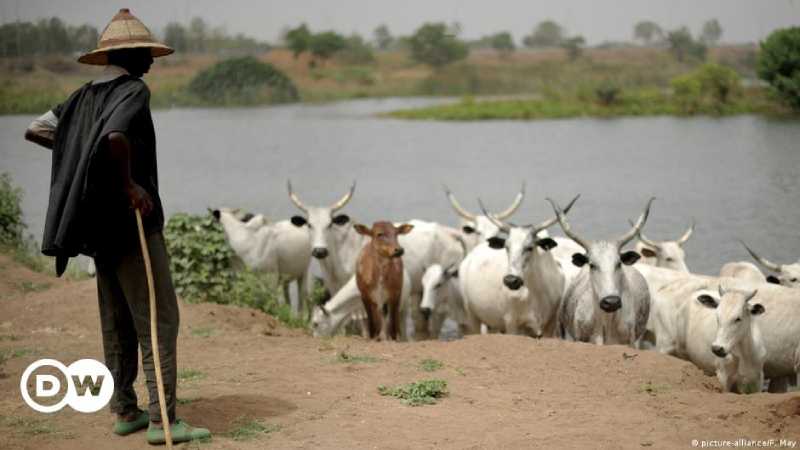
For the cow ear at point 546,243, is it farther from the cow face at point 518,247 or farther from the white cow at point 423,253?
the white cow at point 423,253

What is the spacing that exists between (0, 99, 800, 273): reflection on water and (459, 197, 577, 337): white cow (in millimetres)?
3330

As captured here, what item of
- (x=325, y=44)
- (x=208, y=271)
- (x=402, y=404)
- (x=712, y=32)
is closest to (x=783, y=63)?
(x=712, y=32)

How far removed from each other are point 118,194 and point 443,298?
7.33m

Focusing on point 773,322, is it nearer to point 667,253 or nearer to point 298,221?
point 667,253

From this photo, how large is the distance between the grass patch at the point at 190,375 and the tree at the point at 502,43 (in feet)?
88.9

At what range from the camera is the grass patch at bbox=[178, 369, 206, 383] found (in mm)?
7277

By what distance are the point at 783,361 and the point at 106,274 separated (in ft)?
20.3

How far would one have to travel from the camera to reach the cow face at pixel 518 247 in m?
10.3

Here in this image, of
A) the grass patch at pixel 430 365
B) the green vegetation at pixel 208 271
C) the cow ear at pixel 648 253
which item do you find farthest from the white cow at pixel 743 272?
the green vegetation at pixel 208 271

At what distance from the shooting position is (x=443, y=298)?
1269cm

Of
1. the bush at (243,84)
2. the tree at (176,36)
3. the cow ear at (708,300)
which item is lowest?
the cow ear at (708,300)

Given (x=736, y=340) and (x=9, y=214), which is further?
(x=9, y=214)

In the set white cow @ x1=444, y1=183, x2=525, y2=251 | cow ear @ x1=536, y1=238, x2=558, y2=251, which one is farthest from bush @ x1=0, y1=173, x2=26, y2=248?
cow ear @ x1=536, y1=238, x2=558, y2=251

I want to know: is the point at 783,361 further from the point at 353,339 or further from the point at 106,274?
the point at 106,274
